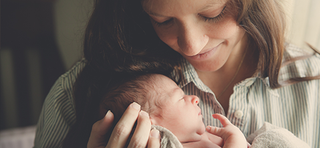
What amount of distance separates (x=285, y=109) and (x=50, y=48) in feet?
8.70

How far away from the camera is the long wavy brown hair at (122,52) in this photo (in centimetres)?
103

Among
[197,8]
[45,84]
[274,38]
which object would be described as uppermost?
[197,8]

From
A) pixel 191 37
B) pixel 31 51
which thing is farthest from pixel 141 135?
pixel 31 51

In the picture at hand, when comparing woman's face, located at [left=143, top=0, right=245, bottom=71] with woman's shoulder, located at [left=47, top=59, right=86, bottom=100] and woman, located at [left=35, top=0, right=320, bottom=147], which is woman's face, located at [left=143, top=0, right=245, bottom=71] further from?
woman's shoulder, located at [left=47, top=59, right=86, bottom=100]

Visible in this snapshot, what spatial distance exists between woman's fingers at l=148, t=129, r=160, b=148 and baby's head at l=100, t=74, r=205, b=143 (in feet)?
0.27

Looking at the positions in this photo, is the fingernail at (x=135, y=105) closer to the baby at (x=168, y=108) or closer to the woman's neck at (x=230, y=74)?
the baby at (x=168, y=108)

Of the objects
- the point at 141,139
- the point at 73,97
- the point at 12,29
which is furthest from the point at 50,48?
the point at 141,139

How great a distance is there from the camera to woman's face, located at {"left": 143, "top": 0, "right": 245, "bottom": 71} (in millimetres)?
776

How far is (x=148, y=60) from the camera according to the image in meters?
1.17

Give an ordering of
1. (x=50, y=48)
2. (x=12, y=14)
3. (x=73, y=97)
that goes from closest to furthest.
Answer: (x=73, y=97) → (x=12, y=14) → (x=50, y=48)

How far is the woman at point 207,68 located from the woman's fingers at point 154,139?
0.12m

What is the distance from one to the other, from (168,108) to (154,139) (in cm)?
18

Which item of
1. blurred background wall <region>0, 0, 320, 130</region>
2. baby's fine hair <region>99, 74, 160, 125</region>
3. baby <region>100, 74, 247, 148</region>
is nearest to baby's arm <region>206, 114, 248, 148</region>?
baby <region>100, 74, 247, 148</region>

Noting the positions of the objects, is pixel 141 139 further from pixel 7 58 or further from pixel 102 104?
pixel 7 58
